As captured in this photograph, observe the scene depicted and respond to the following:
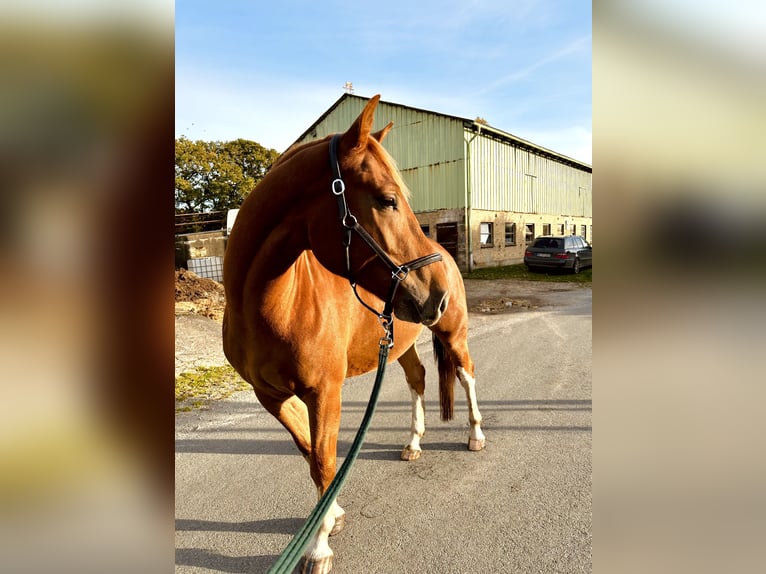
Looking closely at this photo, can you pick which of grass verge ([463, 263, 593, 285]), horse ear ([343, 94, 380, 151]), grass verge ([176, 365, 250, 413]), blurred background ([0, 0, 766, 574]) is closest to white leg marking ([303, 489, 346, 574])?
horse ear ([343, 94, 380, 151])

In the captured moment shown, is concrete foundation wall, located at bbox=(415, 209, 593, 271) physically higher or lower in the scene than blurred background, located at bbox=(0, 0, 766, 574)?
higher

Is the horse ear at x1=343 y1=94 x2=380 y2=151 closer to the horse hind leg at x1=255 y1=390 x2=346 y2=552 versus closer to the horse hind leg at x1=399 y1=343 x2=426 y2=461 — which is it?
the horse hind leg at x1=255 y1=390 x2=346 y2=552

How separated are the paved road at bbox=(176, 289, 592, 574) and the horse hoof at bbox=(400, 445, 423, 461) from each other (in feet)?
0.17

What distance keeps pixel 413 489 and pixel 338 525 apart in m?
0.62

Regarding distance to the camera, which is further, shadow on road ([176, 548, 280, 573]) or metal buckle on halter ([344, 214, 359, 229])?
shadow on road ([176, 548, 280, 573])

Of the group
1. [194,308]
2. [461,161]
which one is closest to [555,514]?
[194,308]

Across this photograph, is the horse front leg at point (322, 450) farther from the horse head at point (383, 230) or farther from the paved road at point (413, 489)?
the horse head at point (383, 230)

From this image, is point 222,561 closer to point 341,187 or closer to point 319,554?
point 319,554

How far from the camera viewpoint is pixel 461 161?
1772 centimetres

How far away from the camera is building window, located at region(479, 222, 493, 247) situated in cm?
1879
